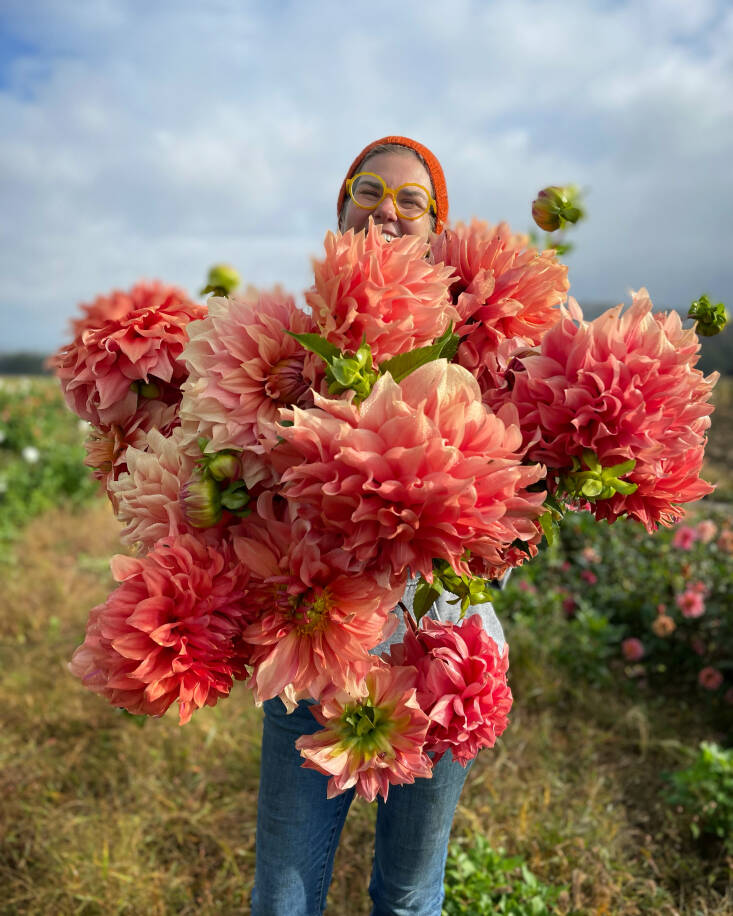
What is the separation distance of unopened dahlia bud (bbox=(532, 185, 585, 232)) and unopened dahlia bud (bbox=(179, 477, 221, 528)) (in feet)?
2.04

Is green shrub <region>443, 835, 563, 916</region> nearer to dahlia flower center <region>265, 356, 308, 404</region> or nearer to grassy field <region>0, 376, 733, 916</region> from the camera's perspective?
grassy field <region>0, 376, 733, 916</region>

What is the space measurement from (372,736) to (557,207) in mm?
767

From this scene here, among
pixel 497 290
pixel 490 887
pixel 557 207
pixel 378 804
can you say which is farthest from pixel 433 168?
pixel 490 887

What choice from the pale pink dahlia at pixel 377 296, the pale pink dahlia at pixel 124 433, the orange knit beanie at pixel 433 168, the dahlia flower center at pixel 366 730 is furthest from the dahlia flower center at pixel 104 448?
the orange knit beanie at pixel 433 168

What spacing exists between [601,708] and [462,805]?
945 millimetres

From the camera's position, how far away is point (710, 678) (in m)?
2.92

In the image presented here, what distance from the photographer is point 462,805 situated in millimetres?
2277

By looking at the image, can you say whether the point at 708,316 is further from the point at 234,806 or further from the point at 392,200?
the point at 234,806

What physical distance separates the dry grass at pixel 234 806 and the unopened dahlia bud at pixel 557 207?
1.84 m

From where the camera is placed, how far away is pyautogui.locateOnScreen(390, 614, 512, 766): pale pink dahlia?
771mm

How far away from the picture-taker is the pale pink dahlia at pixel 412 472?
61cm

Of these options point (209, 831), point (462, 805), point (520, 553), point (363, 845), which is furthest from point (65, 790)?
point (520, 553)

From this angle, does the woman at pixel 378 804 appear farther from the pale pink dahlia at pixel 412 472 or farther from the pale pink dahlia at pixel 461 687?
the pale pink dahlia at pixel 412 472

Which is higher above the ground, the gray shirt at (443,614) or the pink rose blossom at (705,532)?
the pink rose blossom at (705,532)
